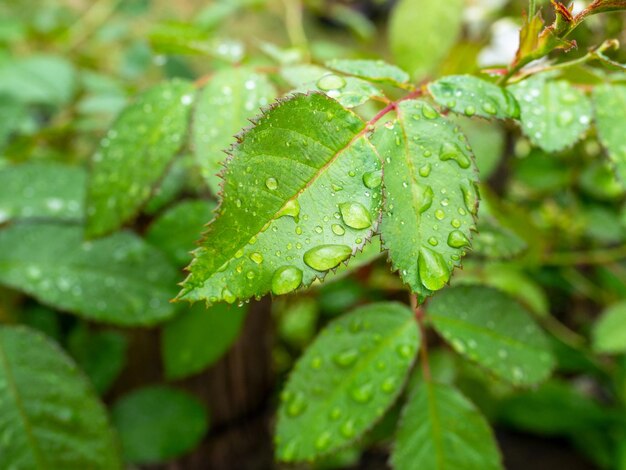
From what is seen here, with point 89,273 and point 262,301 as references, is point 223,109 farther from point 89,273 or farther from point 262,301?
point 262,301

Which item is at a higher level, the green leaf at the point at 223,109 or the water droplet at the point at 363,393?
the green leaf at the point at 223,109

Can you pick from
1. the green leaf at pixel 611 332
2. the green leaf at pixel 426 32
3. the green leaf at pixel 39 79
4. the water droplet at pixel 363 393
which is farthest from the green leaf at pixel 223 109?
the green leaf at pixel 611 332

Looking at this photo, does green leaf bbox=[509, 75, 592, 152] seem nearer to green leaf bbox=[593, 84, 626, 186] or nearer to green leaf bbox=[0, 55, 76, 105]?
green leaf bbox=[593, 84, 626, 186]

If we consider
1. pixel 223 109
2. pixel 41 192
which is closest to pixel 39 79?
pixel 41 192

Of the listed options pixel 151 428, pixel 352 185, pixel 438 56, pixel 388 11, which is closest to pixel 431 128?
pixel 352 185

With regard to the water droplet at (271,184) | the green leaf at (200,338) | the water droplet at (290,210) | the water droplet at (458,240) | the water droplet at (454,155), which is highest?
the water droplet at (454,155)

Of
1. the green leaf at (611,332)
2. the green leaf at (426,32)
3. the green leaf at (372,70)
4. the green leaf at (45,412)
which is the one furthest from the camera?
the green leaf at (611,332)

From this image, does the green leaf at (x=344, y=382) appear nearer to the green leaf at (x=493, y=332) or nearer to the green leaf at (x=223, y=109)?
the green leaf at (x=493, y=332)

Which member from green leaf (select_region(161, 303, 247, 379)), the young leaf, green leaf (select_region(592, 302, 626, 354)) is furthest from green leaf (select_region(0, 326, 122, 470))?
green leaf (select_region(592, 302, 626, 354))
